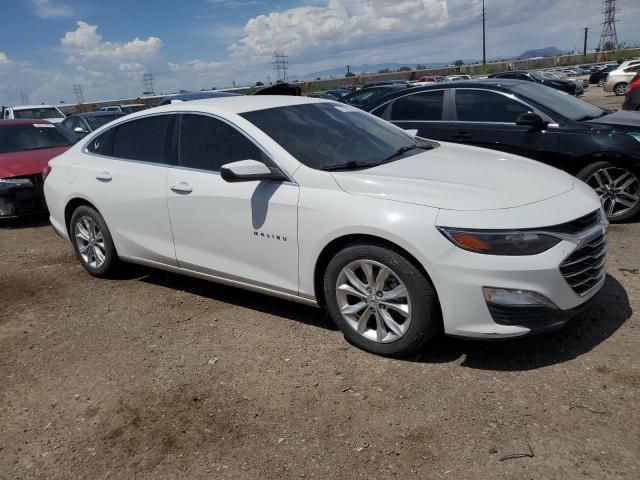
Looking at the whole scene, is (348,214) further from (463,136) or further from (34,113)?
(34,113)

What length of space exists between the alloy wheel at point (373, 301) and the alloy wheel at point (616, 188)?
142 inches

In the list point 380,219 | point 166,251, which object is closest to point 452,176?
point 380,219

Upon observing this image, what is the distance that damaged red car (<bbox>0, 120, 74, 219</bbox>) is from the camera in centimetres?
762

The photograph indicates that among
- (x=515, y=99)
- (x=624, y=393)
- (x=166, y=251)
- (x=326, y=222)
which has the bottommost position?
(x=624, y=393)

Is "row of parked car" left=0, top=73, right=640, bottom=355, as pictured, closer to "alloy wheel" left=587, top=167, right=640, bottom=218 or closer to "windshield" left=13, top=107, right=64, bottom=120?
"alloy wheel" left=587, top=167, right=640, bottom=218

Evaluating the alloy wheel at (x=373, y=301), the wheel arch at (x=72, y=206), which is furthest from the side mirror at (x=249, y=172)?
the wheel arch at (x=72, y=206)

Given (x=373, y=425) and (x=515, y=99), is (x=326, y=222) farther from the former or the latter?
(x=515, y=99)

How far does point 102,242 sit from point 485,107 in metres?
4.52

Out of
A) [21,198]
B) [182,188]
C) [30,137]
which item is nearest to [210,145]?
[182,188]

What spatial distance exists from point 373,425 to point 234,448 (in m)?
0.71

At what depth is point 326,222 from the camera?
3.47 m

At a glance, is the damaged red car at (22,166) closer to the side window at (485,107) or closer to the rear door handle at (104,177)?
the rear door handle at (104,177)

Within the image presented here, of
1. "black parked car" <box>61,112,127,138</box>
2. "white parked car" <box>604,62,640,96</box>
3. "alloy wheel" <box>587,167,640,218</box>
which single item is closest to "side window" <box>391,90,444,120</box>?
"alloy wheel" <box>587,167,640,218</box>

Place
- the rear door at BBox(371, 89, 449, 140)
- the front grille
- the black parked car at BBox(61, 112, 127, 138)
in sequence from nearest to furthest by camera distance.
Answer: the front grille → the rear door at BBox(371, 89, 449, 140) → the black parked car at BBox(61, 112, 127, 138)
